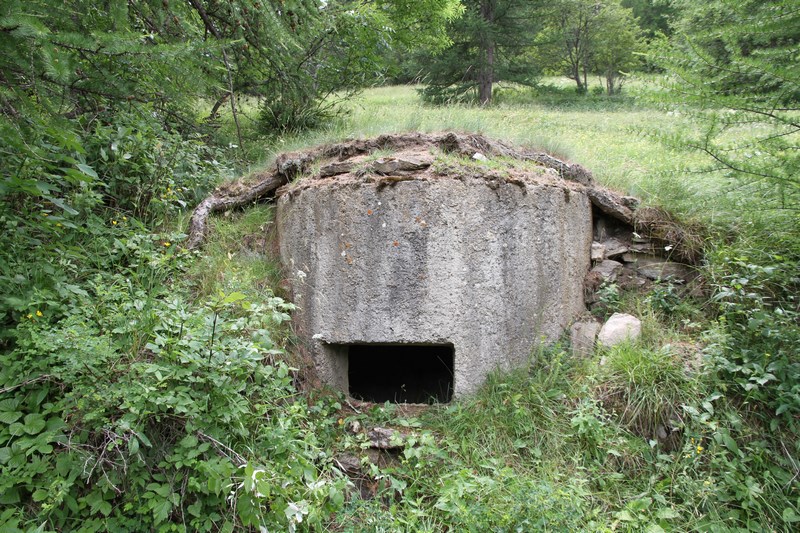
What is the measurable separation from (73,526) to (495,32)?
16022 mm

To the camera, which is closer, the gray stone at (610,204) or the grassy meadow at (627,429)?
the grassy meadow at (627,429)

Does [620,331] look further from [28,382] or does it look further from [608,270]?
[28,382]

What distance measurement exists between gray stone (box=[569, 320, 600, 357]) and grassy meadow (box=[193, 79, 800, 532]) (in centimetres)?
14

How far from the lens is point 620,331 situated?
4016 millimetres

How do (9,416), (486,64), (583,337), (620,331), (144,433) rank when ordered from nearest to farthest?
(9,416)
(144,433)
(620,331)
(583,337)
(486,64)

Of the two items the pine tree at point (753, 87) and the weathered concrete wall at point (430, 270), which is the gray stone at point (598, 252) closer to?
the weathered concrete wall at point (430, 270)

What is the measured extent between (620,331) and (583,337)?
0.29 m

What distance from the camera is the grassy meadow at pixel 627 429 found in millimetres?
3109

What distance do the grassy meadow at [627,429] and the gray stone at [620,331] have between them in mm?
93

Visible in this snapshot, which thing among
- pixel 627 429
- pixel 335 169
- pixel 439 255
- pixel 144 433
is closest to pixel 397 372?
pixel 439 255

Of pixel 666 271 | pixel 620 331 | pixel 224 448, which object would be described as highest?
pixel 666 271

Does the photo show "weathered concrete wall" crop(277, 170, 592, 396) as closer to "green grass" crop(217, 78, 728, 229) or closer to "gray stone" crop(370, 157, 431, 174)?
"gray stone" crop(370, 157, 431, 174)

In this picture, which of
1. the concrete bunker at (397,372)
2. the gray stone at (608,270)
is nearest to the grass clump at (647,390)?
the gray stone at (608,270)

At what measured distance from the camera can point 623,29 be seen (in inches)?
855
